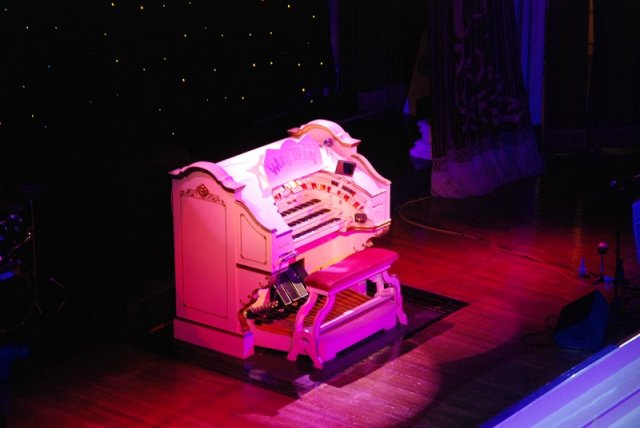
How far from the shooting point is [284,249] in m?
5.42

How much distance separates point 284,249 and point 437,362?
113 cm

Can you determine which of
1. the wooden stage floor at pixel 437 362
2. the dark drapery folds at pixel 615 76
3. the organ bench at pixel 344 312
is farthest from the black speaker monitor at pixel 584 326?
the dark drapery folds at pixel 615 76

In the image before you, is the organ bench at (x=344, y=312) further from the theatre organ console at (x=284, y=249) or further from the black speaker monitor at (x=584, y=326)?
the black speaker monitor at (x=584, y=326)

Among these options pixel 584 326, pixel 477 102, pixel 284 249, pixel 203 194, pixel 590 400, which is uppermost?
pixel 590 400

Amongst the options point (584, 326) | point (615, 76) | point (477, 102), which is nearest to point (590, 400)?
point (584, 326)

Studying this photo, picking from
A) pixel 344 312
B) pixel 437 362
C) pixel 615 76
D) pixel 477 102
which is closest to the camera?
pixel 437 362

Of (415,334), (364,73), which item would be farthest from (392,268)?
(364,73)

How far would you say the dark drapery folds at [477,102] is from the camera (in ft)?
27.0

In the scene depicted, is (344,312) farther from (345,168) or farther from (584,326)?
(584,326)

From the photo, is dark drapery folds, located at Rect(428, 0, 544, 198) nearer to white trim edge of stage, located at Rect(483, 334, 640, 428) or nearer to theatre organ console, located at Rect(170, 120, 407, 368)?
theatre organ console, located at Rect(170, 120, 407, 368)

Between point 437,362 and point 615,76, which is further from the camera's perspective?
point 615,76

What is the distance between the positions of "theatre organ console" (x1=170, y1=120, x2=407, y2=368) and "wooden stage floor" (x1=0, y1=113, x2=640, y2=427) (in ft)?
0.98

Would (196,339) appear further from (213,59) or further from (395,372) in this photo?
(213,59)

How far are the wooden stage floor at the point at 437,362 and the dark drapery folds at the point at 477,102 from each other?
687mm
